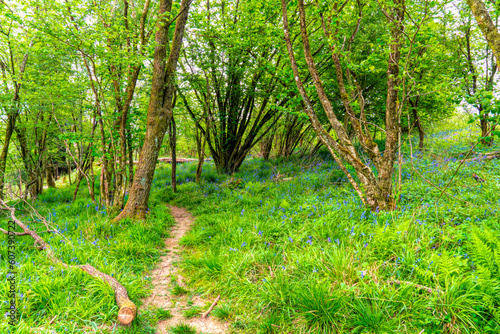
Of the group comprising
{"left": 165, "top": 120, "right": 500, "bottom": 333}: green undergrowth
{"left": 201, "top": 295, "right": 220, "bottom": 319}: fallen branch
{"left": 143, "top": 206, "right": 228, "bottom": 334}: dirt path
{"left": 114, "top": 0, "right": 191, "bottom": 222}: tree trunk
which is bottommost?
{"left": 143, "top": 206, "right": 228, "bottom": 334}: dirt path

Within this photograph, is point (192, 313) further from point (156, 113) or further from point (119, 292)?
point (156, 113)

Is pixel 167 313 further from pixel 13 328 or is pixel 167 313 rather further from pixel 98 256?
pixel 98 256

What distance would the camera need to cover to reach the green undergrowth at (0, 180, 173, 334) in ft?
7.90

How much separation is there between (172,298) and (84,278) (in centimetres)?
122

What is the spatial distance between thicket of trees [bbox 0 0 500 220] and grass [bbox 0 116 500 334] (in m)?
0.99

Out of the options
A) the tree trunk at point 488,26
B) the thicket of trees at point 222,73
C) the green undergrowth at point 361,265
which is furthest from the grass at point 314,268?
the tree trunk at point 488,26

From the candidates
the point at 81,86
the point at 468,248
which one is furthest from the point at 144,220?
the point at 468,248

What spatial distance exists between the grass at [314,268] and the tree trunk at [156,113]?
66cm

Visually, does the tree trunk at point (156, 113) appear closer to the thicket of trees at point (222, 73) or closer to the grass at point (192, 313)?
the thicket of trees at point (222, 73)

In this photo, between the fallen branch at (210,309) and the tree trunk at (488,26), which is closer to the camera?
the tree trunk at (488,26)

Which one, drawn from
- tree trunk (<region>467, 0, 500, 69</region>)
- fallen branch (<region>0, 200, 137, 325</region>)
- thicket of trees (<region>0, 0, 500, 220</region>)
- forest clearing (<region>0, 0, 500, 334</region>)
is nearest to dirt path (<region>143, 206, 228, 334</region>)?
forest clearing (<region>0, 0, 500, 334</region>)

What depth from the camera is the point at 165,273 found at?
3.81 meters

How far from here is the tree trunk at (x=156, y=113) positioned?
550 centimetres

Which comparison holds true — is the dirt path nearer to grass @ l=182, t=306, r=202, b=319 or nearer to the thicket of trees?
grass @ l=182, t=306, r=202, b=319
